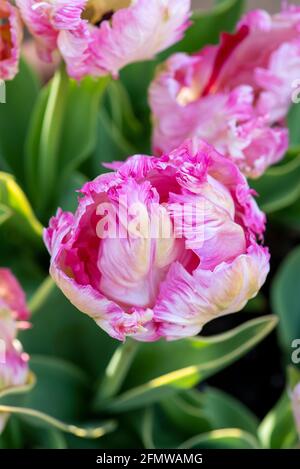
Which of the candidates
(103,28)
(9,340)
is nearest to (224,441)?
(9,340)

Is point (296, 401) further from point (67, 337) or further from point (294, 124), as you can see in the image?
point (294, 124)

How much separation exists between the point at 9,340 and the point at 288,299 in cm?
31

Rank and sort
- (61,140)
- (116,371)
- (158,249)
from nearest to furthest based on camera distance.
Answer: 1. (158,249)
2. (116,371)
3. (61,140)

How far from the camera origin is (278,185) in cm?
63

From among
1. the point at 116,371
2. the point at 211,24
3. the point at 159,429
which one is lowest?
the point at 159,429

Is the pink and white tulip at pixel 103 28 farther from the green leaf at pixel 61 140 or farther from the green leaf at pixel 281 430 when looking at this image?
the green leaf at pixel 281 430

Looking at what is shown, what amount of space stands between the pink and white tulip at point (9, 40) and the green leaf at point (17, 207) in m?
0.07

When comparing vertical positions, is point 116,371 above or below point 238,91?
below

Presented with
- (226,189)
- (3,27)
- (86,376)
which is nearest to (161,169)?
(226,189)

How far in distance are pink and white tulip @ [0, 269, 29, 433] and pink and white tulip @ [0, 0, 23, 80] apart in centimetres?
12

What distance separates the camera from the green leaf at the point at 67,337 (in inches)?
23.1

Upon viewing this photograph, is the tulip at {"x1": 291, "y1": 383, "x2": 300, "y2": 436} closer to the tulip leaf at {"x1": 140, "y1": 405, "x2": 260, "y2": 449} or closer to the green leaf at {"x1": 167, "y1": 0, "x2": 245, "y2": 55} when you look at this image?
the tulip leaf at {"x1": 140, "y1": 405, "x2": 260, "y2": 449}

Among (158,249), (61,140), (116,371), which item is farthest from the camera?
(61,140)

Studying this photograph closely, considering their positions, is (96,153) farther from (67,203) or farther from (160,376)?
(160,376)
